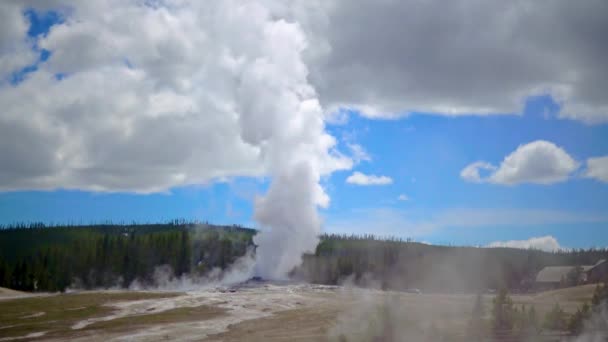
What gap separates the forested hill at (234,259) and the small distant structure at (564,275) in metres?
2.51

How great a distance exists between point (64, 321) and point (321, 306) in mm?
24122

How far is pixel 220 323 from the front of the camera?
5044 cm

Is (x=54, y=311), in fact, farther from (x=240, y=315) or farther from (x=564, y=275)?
(x=564, y=275)

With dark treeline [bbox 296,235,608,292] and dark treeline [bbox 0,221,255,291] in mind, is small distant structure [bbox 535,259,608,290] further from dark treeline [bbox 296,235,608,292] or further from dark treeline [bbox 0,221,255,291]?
dark treeline [bbox 0,221,255,291]

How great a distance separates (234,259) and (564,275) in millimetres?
69221

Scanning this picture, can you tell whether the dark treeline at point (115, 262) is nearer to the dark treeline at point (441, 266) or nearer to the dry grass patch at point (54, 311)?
the dark treeline at point (441, 266)

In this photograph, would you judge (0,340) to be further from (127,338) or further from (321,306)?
(321,306)

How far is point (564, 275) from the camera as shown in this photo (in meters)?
81.4

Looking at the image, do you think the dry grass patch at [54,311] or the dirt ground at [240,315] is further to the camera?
the dry grass patch at [54,311]

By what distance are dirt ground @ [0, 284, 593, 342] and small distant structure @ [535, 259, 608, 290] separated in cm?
2061

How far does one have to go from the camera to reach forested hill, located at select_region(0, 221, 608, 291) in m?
94.4

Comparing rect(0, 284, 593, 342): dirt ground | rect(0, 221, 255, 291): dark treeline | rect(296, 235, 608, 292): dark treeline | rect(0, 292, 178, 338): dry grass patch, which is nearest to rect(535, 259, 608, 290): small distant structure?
rect(296, 235, 608, 292): dark treeline

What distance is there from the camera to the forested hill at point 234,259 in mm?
94438

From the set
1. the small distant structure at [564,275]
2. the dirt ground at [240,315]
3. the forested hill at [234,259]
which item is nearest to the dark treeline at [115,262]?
the forested hill at [234,259]
